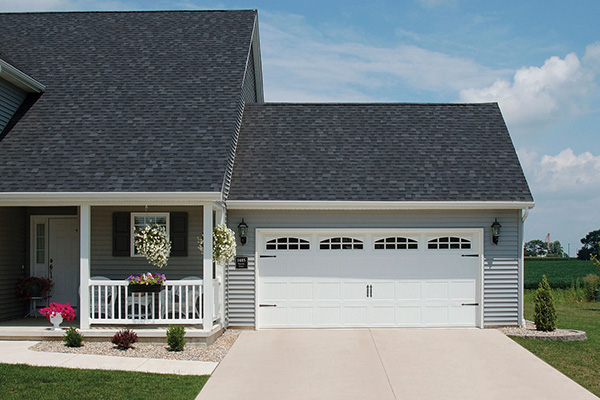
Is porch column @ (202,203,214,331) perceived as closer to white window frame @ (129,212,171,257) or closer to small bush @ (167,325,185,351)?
small bush @ (167,325,185,351)

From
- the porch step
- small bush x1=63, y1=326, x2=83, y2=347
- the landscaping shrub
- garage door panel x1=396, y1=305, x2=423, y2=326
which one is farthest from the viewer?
garage door panel x1=396, y1=305, x2=423, y2=326

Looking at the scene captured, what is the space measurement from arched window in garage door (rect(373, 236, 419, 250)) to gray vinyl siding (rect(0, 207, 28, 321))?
24.4ft

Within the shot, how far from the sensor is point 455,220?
1302 cm

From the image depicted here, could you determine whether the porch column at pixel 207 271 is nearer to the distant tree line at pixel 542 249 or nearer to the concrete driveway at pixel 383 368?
the concrete driveway at pixel 383 368

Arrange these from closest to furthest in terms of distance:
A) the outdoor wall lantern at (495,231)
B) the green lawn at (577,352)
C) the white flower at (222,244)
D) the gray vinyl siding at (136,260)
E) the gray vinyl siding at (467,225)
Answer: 1. the green lawn at (577,352)
2. the white flower at (222,244)
3. the outdoor wall lantern at (495,231)
4. the gray vinyl siding at (467,225)
5. the gray vinyl siding at (136,260)

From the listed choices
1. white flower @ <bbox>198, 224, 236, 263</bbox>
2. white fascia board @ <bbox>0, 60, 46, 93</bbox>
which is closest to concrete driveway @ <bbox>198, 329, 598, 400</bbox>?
white flower @ <bbox>198, 224, 236, 263</bbox>

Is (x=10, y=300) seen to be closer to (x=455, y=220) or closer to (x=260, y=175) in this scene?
(x=260, y=175)

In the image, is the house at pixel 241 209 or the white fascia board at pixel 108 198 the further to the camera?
the house at pixel 241 209

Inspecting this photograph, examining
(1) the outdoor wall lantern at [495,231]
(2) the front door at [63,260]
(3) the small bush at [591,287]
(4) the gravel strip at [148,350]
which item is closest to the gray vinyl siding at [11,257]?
(2) the front door at [63,260]

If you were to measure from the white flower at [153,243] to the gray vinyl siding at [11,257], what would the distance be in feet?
10.4

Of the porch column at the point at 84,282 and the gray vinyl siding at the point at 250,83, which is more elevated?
the gray vinyl siding at the point at 250,83

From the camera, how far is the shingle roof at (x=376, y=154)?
12.9 meters

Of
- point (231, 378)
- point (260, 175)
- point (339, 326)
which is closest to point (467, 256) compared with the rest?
point (339, 326)

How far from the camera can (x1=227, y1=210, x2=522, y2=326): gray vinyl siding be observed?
42.4ft
